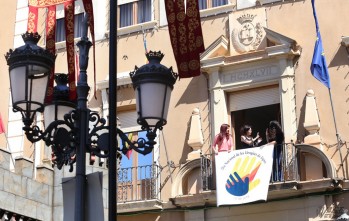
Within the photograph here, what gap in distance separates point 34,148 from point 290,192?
7.02 meters

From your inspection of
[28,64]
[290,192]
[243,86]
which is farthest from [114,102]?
[243,86]

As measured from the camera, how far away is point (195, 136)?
1900 centimetres

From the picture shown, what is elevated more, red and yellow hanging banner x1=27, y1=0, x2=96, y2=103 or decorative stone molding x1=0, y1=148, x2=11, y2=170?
red and yellow hanging banner x1=27, y1=0, x2=96, y2=103

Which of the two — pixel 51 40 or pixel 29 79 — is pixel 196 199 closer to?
pixel 51 40

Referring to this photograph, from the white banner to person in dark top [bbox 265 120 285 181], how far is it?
25cm

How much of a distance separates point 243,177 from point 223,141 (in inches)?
41.6

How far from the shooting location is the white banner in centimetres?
1742

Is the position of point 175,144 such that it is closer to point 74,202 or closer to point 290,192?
point 290,192

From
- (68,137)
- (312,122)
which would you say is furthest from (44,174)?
(68,137)

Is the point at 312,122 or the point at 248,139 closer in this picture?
the point at 312,122

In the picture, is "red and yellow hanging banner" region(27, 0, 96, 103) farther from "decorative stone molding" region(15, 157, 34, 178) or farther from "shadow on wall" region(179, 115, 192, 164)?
"shadow on wall" region(179, 115, 192, 164)

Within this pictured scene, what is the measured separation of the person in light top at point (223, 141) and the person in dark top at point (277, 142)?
0.91 m

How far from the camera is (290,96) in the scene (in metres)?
18.3

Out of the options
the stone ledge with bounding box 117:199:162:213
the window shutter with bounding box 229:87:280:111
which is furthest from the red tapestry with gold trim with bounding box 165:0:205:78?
the stone ledge with bounding box 117:199:162:213
